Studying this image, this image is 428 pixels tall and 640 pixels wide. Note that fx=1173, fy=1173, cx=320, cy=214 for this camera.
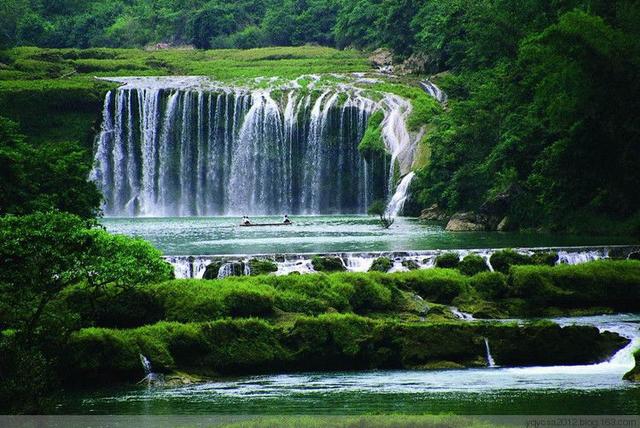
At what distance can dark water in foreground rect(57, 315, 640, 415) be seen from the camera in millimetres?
18641

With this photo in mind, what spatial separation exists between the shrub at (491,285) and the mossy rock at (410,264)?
4.26 meters

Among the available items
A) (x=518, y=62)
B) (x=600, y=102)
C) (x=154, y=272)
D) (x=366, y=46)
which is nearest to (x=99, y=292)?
(x=154, y=272)

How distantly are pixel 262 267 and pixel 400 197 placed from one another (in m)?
30.2

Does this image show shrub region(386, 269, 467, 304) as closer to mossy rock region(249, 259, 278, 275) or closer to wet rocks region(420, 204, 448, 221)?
mossy rock region(249, 259, 278, 275)

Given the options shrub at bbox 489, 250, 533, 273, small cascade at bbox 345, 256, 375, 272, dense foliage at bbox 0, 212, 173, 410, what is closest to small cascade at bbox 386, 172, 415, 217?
small cascade at bbox 345, 256, 375, 272

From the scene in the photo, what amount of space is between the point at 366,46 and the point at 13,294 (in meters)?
85.8

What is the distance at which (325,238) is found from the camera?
153ft

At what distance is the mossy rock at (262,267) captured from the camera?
34156 millimetres

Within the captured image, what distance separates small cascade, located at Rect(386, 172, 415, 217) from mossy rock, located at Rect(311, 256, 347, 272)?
27650 mm

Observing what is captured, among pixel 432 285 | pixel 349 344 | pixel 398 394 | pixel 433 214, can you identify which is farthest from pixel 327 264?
pixel 433 214

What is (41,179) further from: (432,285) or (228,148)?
(228,148)

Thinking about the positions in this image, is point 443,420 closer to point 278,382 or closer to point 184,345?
point 278,382

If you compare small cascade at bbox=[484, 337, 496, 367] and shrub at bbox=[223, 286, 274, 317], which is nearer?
small cascade at bbox=[484, 337, 496, 367]

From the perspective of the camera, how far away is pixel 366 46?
4139 inches
